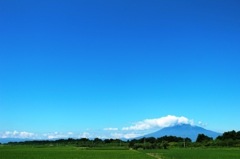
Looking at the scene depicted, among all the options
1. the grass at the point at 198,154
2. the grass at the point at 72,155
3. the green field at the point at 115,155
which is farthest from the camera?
the grass at the point at 198,154

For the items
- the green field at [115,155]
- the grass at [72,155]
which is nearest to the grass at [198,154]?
the green field at [115,155]

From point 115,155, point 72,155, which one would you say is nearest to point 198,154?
point 115,155

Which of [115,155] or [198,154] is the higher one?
[198,154]

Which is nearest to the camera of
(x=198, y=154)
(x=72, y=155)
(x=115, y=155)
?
(x=115, y=155)

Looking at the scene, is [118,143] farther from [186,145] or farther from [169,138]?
[186,145]

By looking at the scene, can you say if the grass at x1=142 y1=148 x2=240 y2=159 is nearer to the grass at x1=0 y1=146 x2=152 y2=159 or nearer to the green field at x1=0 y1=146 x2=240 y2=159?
the green field at x1=0 y1=146 x2=240 y2=159

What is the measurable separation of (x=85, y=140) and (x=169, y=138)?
37535 mm

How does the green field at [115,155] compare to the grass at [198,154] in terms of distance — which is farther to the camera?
the grass at [198,154]

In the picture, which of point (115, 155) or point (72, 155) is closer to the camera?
point (115, 155)

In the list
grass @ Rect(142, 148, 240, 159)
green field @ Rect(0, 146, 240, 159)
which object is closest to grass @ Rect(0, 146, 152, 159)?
green field @ Rect(0, 146, 240, 159)

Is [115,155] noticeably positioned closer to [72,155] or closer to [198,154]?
[72,155]

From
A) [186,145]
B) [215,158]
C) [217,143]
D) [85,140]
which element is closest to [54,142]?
[85,140]

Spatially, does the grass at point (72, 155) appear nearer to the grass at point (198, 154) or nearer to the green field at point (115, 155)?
the green field at point (115, 155)

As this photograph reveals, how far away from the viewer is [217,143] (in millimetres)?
85500
